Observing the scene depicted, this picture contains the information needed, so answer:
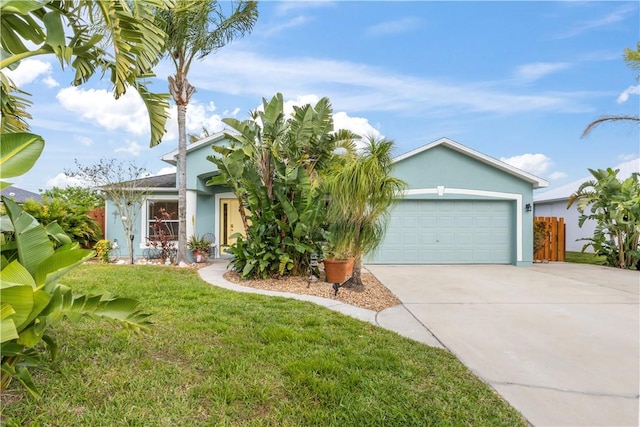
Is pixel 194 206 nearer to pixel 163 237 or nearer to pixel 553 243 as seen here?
pixel 163 237

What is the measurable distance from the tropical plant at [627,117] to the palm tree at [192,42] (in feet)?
42.5

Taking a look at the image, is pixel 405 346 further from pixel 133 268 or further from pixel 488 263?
pixel 488 263

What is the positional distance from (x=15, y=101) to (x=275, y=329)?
413 centimetres

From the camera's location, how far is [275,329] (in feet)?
14.6

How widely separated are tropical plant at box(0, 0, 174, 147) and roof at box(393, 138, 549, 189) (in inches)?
387

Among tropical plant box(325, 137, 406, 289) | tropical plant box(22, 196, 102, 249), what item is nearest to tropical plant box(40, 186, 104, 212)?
tropical plant box(22, 196, 102, 249)

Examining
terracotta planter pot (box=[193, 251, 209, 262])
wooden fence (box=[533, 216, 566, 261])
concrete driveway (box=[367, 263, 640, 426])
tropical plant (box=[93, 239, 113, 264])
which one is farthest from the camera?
wooden fence (box=[533, 216, 566, 261])

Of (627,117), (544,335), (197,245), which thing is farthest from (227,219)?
(627,117)

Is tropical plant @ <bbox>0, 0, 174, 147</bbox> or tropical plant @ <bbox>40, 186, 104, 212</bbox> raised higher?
tropical plant @ <bbox>0, 0, 174, 147</bbox>

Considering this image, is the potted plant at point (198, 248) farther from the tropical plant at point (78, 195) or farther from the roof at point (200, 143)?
the tropical plant at point (78, 195)

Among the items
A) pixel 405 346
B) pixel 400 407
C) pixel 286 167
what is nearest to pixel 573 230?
pixel 286 167

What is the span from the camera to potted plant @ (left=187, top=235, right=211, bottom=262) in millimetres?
11734

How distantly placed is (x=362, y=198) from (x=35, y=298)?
17.7 ft

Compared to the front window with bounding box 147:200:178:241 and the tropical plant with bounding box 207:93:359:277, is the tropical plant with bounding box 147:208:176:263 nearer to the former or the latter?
the front window with bounding box 147:200:178:241
